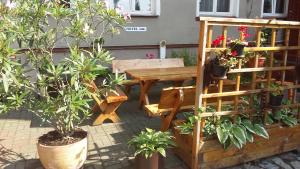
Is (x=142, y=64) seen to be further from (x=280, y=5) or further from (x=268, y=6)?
(x=280, y=5)

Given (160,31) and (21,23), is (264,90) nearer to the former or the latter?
(21,23)

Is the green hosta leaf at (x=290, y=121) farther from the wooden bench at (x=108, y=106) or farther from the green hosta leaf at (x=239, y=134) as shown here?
the wooden bench at (x=108, y=106)

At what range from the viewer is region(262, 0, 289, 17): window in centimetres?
916

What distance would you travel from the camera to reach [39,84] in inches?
122

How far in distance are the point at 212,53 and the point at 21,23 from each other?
1.96 metres

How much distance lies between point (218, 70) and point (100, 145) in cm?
199

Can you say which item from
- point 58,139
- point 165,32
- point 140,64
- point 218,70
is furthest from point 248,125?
point 165,32

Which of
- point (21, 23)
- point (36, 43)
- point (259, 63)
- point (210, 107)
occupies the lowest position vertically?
point (210, 107)

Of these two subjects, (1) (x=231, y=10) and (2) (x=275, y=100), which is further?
(1) (x=231, y=10)

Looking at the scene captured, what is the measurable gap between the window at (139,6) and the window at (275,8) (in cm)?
363

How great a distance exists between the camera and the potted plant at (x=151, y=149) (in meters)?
3.04

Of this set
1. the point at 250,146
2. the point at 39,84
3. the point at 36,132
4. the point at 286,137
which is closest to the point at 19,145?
the point at 36,132

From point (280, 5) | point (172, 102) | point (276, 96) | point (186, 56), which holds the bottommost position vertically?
point (172, 102)

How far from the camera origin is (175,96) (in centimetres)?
371
